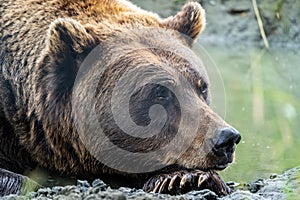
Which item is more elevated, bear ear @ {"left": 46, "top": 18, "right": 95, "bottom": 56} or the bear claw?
bear ear @ {"left": 46, "top": 18, "right": 95, "bottom": 56}

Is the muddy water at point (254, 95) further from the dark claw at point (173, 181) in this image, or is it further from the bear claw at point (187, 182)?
the dark claw at point (173, 181)

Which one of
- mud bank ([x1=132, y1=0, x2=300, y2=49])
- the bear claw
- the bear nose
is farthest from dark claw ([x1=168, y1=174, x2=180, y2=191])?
mud bank ([x1=132, y1=0, x2=300, y2=49])

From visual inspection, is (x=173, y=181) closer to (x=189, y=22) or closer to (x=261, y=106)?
(x=189, y=22)

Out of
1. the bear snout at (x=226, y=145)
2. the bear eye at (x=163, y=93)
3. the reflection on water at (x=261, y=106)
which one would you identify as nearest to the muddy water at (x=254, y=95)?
the reflection on water at (x=261, y=106)

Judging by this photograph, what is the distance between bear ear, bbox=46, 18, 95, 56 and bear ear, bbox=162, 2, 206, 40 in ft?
2.63

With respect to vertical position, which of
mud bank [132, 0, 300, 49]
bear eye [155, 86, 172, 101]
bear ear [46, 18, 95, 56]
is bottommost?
mud bank [132, 0, 300, 49]

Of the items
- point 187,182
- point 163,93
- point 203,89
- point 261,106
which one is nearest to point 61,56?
point 163,93

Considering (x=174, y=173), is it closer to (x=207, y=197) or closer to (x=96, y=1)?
(x=207, y=197)

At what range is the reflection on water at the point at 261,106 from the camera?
20.4 ft

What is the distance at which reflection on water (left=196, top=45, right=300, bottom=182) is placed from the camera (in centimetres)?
622

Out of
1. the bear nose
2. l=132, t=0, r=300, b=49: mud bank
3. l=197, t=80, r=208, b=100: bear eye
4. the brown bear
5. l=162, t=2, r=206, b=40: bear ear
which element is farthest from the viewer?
l=132, t=0, r=300, b=49: mud bank

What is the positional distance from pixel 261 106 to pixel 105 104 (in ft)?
14.5

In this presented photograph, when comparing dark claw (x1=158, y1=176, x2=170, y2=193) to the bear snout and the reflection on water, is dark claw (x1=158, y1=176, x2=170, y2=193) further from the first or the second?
the reflection on water

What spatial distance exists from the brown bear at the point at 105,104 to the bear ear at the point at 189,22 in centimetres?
21
